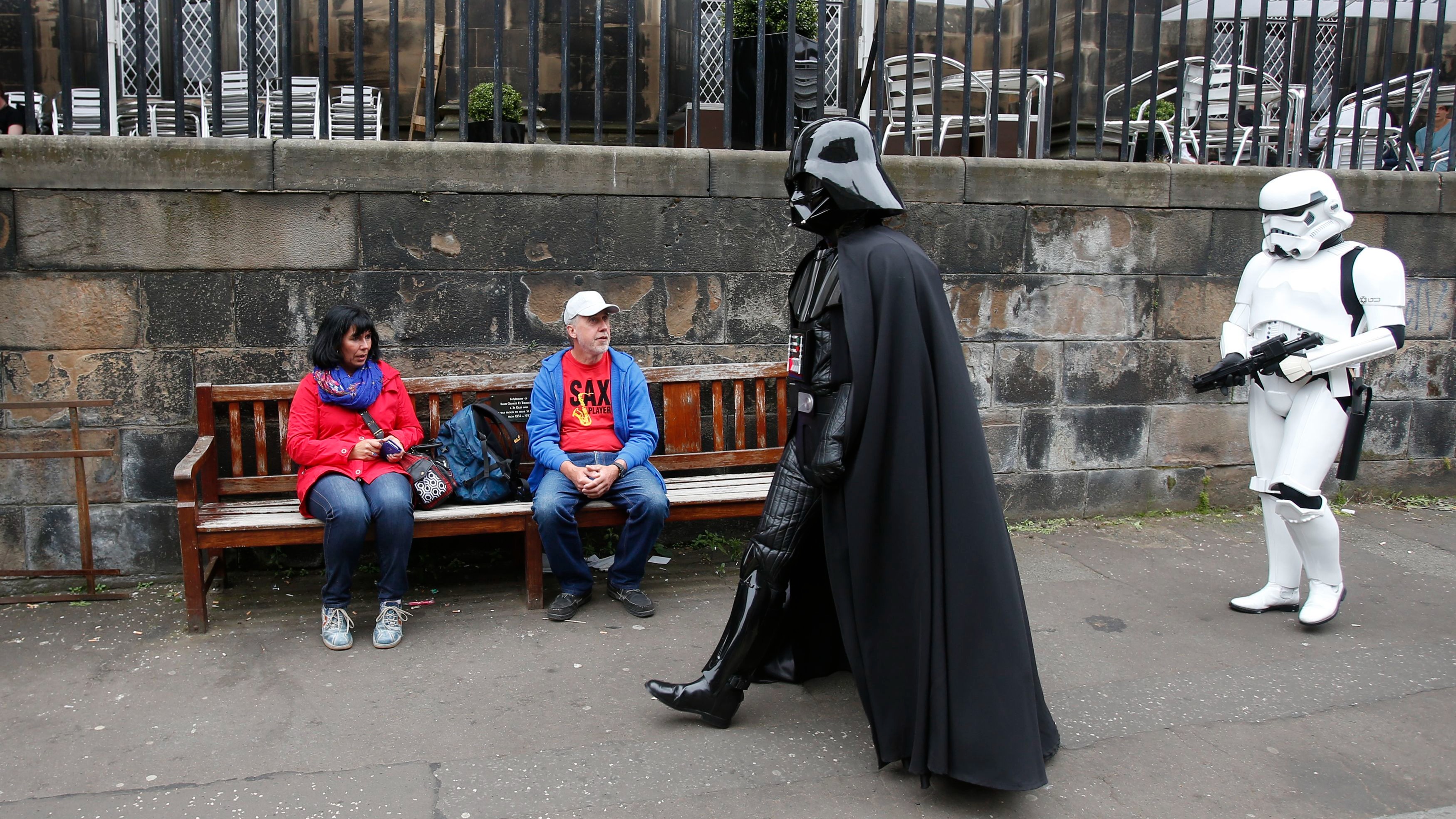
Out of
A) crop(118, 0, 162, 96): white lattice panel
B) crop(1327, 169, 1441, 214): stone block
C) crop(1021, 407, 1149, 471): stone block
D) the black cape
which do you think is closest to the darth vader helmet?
the black cape

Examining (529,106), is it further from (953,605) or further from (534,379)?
(953,605)

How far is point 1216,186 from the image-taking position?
5895 millimetres

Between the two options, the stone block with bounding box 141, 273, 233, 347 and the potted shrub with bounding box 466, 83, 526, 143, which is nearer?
the stone block with bounding box 141, 273, 233, 347

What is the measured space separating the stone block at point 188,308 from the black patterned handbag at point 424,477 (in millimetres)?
926

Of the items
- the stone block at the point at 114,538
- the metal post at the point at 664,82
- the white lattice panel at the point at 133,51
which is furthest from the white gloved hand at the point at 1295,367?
the white lattice panel at the point at 133,51

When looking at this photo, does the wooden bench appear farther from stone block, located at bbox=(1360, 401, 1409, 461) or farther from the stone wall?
stone block, located at bbox=(1360, 401, 1409, 461)

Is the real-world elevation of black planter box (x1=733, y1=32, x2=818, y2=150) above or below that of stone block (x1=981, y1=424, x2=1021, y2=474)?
above

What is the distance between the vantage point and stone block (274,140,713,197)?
478 cm

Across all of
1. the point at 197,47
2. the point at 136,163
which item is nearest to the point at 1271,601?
the point at 136,163

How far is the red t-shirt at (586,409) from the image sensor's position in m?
4.69

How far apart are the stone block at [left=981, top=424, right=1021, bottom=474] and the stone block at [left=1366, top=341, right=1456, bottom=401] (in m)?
2.25

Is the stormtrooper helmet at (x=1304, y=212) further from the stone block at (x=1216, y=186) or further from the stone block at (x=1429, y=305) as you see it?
the stone block at (x=1429, y=305)

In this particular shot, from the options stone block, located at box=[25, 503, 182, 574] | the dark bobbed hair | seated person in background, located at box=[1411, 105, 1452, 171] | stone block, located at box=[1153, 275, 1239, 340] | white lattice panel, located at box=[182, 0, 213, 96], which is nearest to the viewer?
the dark bobbed hair

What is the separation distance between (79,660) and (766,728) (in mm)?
2577
